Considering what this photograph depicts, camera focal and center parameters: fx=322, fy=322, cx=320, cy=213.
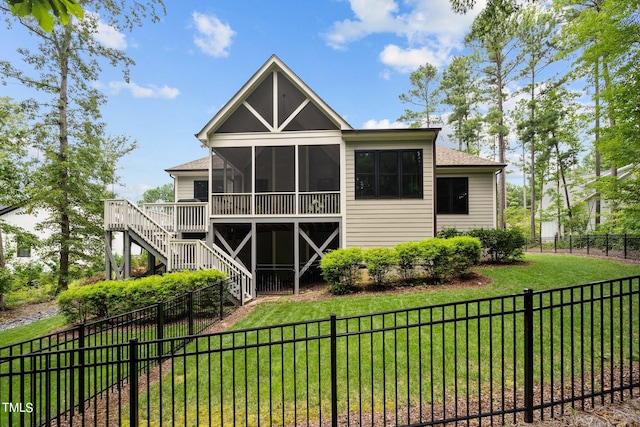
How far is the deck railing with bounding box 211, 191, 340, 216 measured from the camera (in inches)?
522

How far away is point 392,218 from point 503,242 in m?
4.38

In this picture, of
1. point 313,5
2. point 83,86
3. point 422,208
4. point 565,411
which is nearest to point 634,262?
point 422,208

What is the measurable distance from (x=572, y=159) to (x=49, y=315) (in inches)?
1336

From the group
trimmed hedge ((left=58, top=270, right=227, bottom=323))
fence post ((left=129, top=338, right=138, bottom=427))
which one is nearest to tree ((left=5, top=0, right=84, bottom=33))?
fence post ((left=129, top=338, right=138, bottom=427))

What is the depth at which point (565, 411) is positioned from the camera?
3.64m

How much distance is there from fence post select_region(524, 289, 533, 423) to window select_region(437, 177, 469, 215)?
42.4 feet

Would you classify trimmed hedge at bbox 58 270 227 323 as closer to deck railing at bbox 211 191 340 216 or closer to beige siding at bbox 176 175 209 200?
deck railing at bbox 211 191 340 216

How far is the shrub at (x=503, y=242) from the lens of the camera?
12617 mm

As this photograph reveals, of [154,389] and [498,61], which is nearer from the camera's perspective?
[154,389]

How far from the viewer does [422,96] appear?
32.4m

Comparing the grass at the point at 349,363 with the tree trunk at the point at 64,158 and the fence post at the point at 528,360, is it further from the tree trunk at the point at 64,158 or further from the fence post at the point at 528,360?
the tree trunk at the point at 64,158

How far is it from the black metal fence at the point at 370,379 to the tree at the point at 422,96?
28737 millimetres

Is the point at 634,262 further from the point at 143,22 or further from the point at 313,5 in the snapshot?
the point at 143,22

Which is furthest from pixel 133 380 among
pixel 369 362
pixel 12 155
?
pixel 12 155
